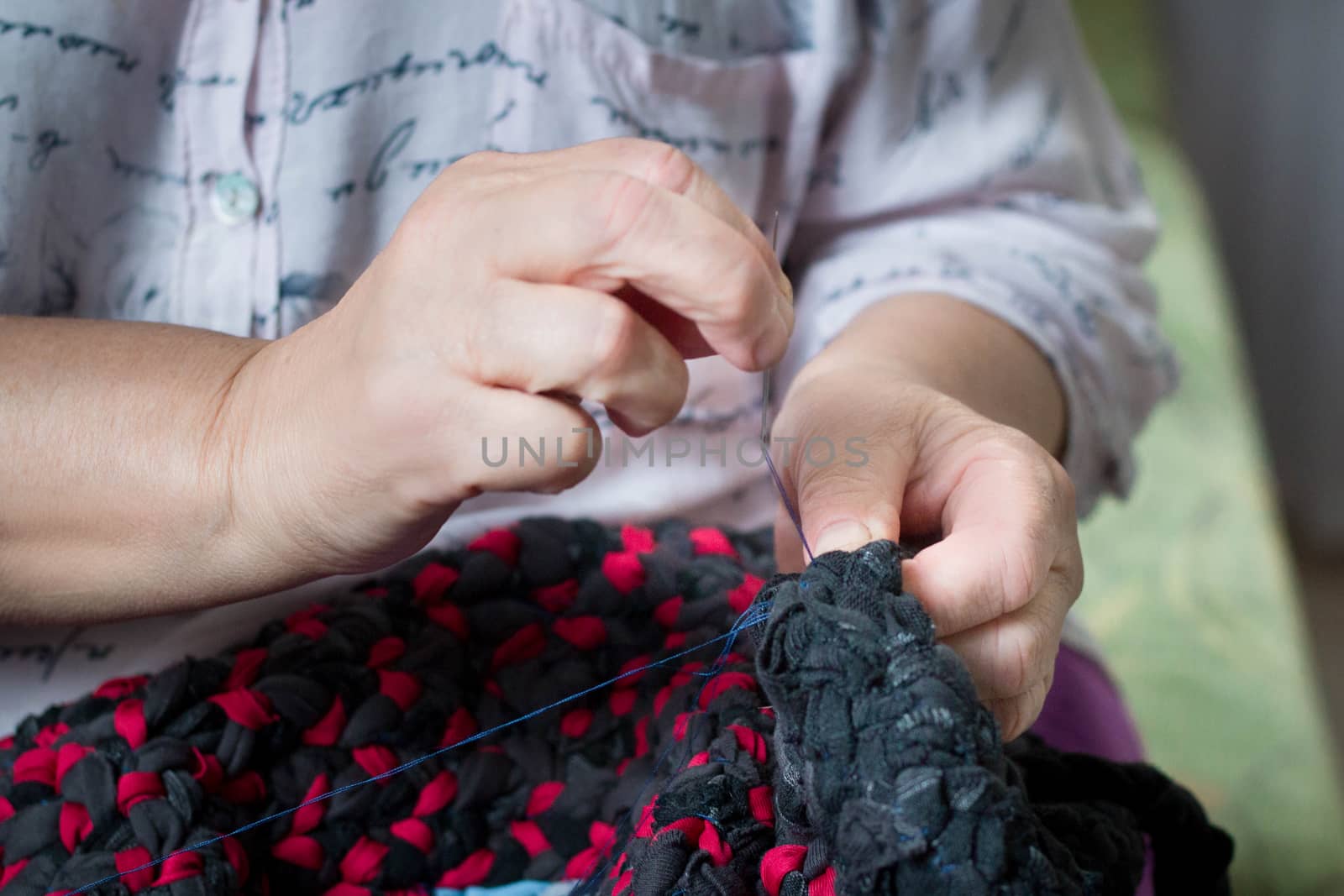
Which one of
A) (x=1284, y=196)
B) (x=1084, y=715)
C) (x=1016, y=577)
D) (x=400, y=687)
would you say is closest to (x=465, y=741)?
(x=400, y=687)

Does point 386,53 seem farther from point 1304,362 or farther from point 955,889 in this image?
point 1304,362

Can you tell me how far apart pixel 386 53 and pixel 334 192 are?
7cm

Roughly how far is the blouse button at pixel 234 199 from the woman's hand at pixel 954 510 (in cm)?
28

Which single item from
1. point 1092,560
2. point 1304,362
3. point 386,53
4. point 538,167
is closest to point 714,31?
point 386,53

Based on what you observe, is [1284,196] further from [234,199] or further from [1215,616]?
[234,199]

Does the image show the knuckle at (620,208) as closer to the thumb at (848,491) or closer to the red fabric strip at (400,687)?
the thumb at (848,491)

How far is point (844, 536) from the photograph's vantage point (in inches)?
15.9

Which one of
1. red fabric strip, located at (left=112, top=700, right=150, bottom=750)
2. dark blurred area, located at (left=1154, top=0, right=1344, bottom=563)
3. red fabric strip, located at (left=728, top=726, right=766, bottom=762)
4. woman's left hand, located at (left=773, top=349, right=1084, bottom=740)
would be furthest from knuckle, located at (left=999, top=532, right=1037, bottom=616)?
dark blurred area, located at (left=1154, top=0, right=1344, bottom=563)

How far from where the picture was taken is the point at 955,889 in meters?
0.33

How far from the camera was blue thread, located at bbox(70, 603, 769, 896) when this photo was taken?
406 millimetres

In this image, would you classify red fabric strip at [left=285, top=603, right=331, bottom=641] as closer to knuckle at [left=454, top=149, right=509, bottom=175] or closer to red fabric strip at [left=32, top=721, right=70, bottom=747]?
red fabric strip at [left=32, top=721, right=70, bottom=747]

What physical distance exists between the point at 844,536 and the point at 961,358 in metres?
0.23

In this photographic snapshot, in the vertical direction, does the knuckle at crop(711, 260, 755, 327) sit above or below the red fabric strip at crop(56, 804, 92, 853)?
above

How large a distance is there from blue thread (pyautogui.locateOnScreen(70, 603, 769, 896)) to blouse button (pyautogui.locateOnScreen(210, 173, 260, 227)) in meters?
0.27
